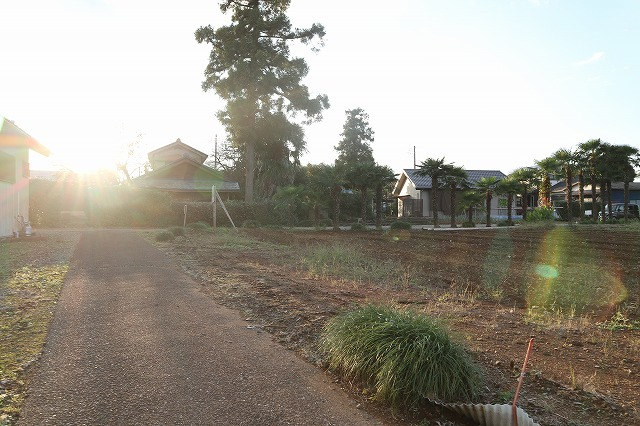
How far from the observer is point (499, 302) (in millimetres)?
7184

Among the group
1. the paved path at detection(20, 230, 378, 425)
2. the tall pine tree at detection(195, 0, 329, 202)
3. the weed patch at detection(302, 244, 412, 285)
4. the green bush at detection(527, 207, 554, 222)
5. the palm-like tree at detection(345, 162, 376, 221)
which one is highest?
the tall pine tree at detection(195, 0, 329, 202)

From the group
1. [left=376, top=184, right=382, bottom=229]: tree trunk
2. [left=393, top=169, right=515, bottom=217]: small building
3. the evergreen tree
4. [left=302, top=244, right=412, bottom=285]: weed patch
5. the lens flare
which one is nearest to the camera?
the lens flare

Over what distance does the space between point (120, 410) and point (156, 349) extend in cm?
127

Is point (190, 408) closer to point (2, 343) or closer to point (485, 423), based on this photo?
point (485, 423)

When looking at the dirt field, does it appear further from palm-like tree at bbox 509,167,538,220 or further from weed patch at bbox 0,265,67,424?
palm-like tree at bbox 509,167,538,220

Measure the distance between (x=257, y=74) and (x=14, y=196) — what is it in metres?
17.7

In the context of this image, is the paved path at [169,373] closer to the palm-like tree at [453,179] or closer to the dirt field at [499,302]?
the dirt field at [499,302]

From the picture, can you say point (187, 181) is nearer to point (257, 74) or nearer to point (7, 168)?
point (257, 74)

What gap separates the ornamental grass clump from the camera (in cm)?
341

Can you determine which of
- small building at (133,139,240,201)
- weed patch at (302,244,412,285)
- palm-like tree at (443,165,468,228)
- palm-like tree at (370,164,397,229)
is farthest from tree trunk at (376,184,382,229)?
weed patch at (302,244,412,285)

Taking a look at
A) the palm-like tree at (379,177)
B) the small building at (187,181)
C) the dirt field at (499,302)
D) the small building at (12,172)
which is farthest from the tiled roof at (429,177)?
the small building at (12,172)

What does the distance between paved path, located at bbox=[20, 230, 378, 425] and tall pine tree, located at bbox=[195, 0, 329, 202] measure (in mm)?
27044

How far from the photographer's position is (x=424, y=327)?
3822 millimetres

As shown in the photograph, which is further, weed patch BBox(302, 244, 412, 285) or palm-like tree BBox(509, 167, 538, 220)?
palm-like tree BBox(509, 167, 538, 220)
